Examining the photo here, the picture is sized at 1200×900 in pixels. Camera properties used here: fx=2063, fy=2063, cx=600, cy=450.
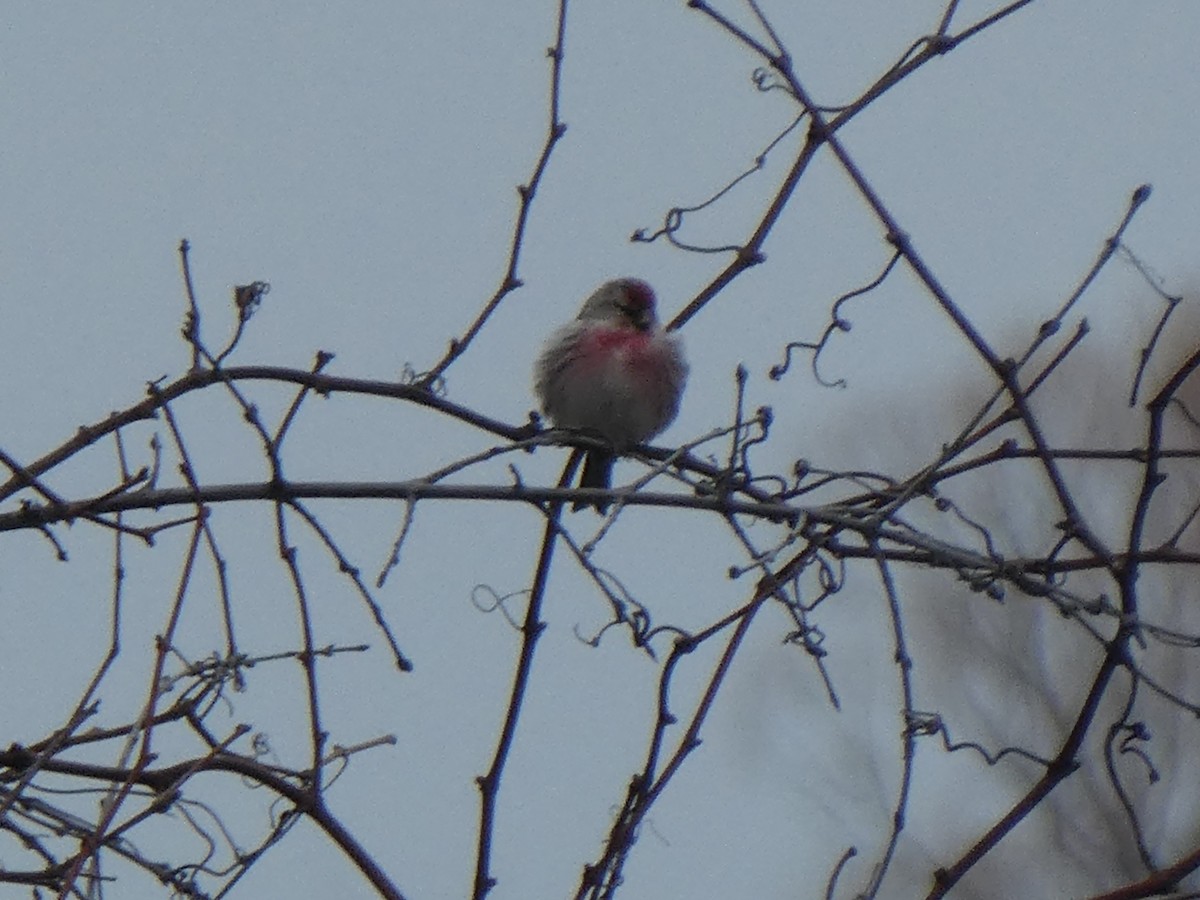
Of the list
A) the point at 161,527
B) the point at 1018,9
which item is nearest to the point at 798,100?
the point at 1018,9

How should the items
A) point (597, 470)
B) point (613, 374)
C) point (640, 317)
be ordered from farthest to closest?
point (640, 317)
point (613, 374)
point (597, 470)

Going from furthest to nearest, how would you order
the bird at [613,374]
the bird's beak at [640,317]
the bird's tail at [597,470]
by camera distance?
the bird's beak at [640,317], the bird at [613,374], the bird's tail at [597,470]

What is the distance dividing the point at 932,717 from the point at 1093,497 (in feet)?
28.4

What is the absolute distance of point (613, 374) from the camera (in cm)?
431

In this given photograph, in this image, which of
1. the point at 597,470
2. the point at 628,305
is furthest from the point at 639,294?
the point at 597,470

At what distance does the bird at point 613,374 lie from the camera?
169 inches

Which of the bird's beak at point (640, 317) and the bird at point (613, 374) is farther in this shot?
the bird's beak at point (640, 317)

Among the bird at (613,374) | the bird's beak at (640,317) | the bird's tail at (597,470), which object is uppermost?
the bird's beak at (640,317)

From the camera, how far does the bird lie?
4301mm

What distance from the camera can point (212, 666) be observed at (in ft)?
7.16

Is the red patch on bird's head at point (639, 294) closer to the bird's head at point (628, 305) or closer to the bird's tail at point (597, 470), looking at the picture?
the bird's head at point (628, 305)

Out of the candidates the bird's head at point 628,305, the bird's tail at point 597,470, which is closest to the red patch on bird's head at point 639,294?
the bird's head at point 628,305

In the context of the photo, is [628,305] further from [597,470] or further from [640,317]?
[597,470]

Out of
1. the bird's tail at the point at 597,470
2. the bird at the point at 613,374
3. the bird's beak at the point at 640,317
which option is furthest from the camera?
the bird's beak at the point at 640,317
